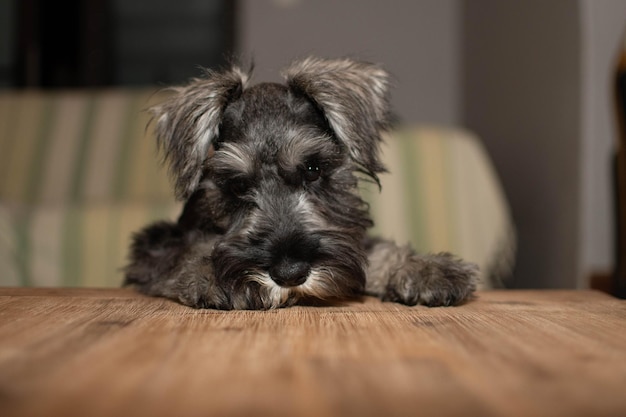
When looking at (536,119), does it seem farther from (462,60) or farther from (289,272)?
(289,272)

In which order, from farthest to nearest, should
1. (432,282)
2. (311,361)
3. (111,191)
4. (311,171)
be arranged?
(111,191) → (311,171) → (432,282) → (311,361)

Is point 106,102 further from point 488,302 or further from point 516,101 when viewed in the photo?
point 488,302

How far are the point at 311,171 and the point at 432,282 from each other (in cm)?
41

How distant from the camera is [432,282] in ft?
5.34

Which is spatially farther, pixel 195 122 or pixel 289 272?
pixel 195 122

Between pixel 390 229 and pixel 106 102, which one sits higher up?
pixel 106 102

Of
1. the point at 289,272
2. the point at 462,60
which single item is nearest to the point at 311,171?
the point at 289,272

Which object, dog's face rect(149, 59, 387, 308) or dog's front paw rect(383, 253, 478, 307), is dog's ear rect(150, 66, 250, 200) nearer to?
dog's face rect(149, 59, 387, 308)

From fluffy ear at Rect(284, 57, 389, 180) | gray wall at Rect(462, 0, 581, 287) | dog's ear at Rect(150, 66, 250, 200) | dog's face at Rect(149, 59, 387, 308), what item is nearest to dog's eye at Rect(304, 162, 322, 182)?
dog's face at Rect(149, 59, 387, 308)

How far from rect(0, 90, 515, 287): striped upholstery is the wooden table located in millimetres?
1430

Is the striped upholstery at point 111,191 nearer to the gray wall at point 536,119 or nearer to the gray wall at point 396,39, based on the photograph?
the gray wall at point 536,119

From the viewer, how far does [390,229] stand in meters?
3.22

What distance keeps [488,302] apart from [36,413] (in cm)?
111

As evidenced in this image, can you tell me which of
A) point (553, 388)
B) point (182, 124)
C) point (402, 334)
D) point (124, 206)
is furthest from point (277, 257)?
point (124, 206)
